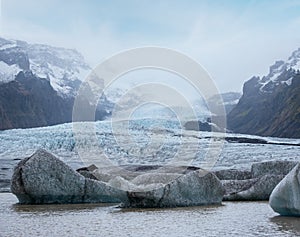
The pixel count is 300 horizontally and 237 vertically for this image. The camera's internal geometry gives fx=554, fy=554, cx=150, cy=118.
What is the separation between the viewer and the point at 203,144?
157 ft

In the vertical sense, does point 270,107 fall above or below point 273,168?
above

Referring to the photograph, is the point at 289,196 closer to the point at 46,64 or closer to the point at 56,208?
the point at 56,208

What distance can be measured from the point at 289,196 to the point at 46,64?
112 metres

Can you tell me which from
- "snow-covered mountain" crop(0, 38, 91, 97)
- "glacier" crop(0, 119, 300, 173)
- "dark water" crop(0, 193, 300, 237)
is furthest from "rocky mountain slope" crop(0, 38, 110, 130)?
"dark water" crop(0, 193, 300, 237)

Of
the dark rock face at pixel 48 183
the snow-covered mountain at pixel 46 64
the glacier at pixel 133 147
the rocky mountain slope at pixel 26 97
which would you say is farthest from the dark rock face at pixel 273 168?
the snow-covered mountain at pixel 46 64

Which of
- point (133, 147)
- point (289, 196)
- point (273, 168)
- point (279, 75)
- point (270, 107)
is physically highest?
point (279, 75)

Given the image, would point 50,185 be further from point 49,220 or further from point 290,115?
point 290,115

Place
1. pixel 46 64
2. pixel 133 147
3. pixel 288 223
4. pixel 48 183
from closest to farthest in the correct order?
pixel 288 223
pixel 48 183
pixel 133 147
pixel 46 64

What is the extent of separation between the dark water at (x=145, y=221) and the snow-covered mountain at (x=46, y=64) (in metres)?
70.3

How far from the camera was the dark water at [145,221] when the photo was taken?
31.5 ft

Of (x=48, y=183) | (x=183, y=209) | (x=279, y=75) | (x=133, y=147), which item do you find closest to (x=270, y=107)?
(x=279, y=75)

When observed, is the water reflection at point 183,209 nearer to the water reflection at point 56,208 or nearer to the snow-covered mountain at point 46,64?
the water reflection at point 56,208

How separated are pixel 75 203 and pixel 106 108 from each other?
6825 cm

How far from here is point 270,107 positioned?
10456 cm
